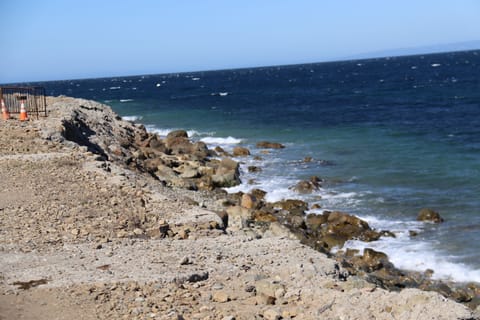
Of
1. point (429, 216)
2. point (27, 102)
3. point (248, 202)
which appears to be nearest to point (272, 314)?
point (429, 216)

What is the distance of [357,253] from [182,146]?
687 inches

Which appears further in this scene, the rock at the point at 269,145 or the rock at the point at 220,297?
the rock at the point at 269,145

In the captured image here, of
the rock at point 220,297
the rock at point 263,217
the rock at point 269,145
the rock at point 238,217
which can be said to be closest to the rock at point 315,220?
the rock at point 263,217

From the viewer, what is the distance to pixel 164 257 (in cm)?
1071

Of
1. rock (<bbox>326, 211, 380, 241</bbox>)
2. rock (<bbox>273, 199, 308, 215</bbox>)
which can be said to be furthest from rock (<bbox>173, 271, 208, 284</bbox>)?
rock (<bbox>273, 199, 308, 215</bbox>)

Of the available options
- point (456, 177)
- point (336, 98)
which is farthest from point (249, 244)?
point (336, 98)

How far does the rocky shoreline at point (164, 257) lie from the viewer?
28.2 feet

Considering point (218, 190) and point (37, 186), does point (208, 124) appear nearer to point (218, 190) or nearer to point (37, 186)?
point (218, 190)

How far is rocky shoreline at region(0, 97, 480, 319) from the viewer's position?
8.59m

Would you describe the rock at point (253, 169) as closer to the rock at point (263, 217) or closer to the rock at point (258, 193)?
the rock at point (258, 193)

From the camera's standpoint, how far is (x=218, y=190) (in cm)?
2309

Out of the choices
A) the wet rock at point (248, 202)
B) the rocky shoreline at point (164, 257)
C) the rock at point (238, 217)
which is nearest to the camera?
the rocky shoreline at point (164, 257)

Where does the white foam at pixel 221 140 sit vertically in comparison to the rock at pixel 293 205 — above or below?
above

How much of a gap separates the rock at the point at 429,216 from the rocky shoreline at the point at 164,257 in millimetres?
1821
